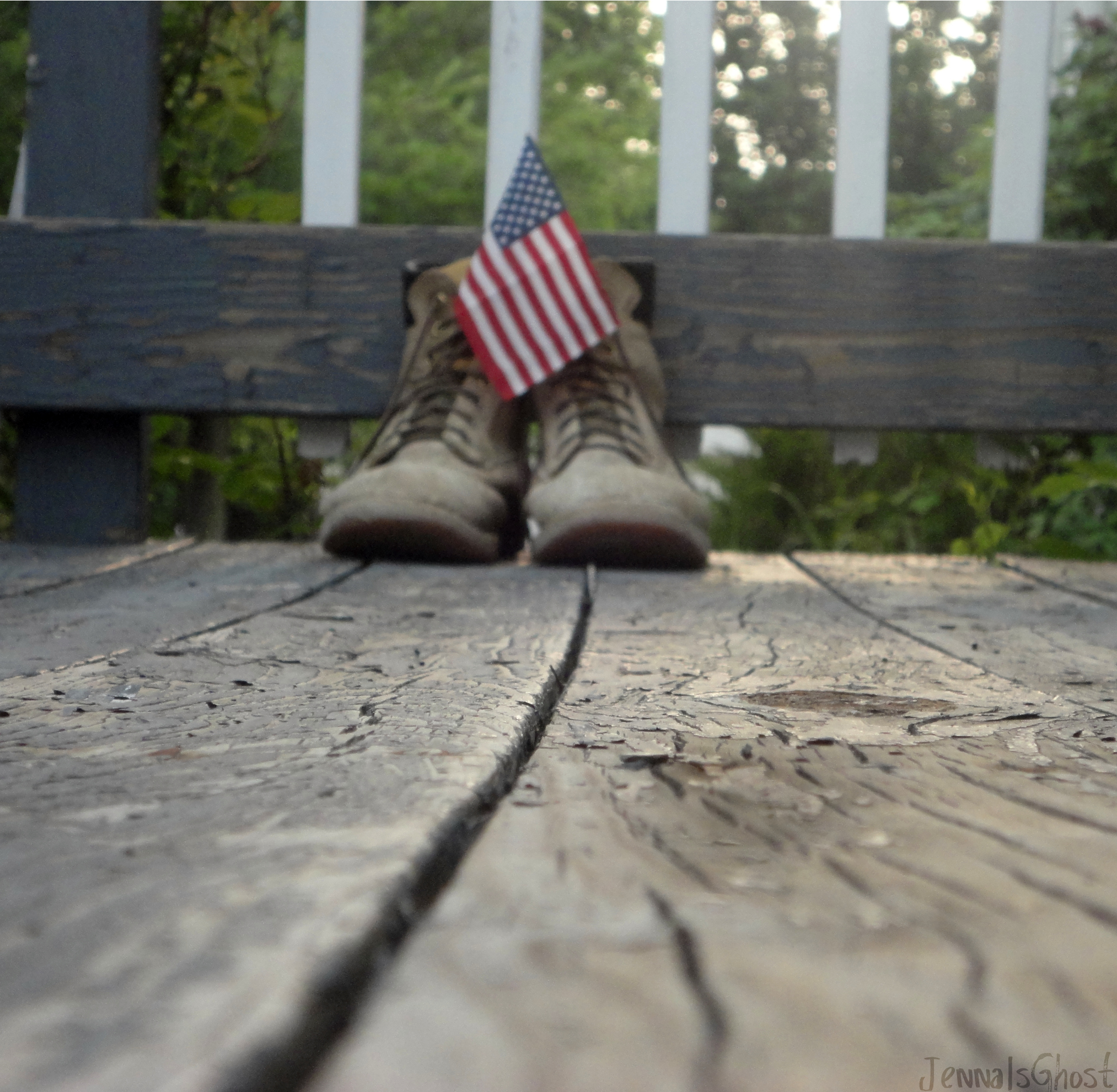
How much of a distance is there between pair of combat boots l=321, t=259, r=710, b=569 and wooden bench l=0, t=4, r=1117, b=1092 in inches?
9.9

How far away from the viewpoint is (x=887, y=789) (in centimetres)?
46

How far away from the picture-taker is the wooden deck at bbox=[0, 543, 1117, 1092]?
0.75 feet

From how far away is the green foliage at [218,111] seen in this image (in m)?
2.38

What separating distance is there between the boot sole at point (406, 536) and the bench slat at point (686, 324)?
0.43 meters

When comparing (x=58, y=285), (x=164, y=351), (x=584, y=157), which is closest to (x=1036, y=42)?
(x=164, y=351)

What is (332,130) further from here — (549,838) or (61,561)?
(549,838)

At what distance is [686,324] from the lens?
205 cm

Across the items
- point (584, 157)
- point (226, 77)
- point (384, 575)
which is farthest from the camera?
point (584, 157)

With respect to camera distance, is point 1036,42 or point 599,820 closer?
point 599,820

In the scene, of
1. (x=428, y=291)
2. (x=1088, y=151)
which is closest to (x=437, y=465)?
(x=428, y=291)

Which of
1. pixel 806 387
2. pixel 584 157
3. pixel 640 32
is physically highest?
pixel 640 32

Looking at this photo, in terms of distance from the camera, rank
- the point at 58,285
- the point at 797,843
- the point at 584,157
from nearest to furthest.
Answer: the point at 797,843
the point at 58,285
the point at 584,157

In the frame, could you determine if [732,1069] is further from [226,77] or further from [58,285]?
[226,77]

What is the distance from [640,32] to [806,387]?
12535 millimetres
